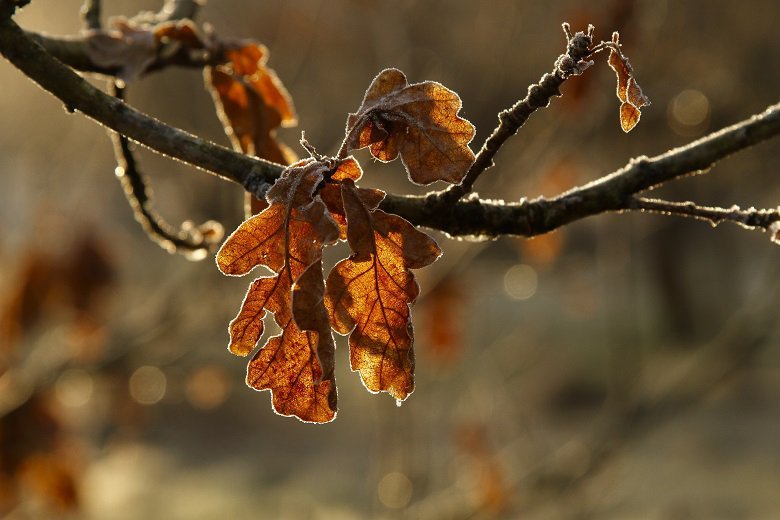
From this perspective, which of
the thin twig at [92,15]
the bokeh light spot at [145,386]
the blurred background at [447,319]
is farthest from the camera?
the bokeh light spot at [145,386]

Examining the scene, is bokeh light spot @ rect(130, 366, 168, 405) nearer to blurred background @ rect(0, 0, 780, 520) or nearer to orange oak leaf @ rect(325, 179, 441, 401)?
blurred background @ rect(0, 0, 780, 520)

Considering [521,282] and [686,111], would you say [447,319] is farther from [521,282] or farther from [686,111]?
[686,111]

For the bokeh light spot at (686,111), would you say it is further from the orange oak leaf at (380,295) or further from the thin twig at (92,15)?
the orange oak leaf at (380,295)

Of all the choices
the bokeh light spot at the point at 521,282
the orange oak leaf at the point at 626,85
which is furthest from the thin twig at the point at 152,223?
the bokeh light spot at the point at 521,282

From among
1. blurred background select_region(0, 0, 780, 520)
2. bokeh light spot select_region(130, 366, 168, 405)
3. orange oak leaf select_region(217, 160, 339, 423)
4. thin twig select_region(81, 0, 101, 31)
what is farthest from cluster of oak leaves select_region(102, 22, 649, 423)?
bokeh light spot select_region(130, 366, 168, 405)

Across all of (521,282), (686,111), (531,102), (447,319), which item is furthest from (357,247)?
(686,111)
